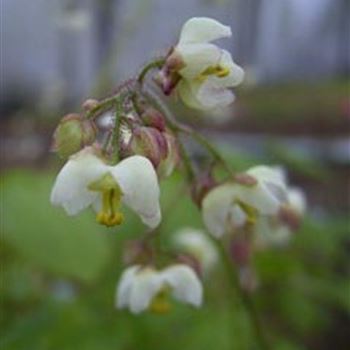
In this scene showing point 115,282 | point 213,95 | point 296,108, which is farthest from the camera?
point 296,108

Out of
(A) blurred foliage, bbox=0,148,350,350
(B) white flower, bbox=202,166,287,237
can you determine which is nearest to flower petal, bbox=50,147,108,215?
(B) white flower, bbox=202,166,287,237

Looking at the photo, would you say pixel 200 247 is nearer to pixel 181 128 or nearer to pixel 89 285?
pixel 89 285

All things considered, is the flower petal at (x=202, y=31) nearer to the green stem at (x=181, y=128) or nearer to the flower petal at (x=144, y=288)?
the green stem at (x=181, y=128)

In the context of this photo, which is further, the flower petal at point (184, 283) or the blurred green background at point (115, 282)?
the blurred green background at point (115, 282)

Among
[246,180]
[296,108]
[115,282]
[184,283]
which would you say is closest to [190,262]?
[184,283]

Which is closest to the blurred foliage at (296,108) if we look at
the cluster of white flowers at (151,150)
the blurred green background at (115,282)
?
the blurred green background at (115,282)

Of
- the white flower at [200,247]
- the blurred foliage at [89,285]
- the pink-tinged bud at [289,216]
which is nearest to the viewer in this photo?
the pink-tinged bud at [289,216]

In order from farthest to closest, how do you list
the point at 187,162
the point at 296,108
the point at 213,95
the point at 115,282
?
the point at 296,108 → the point at 115,282 → the point at 187,162 → the point at 213,95
